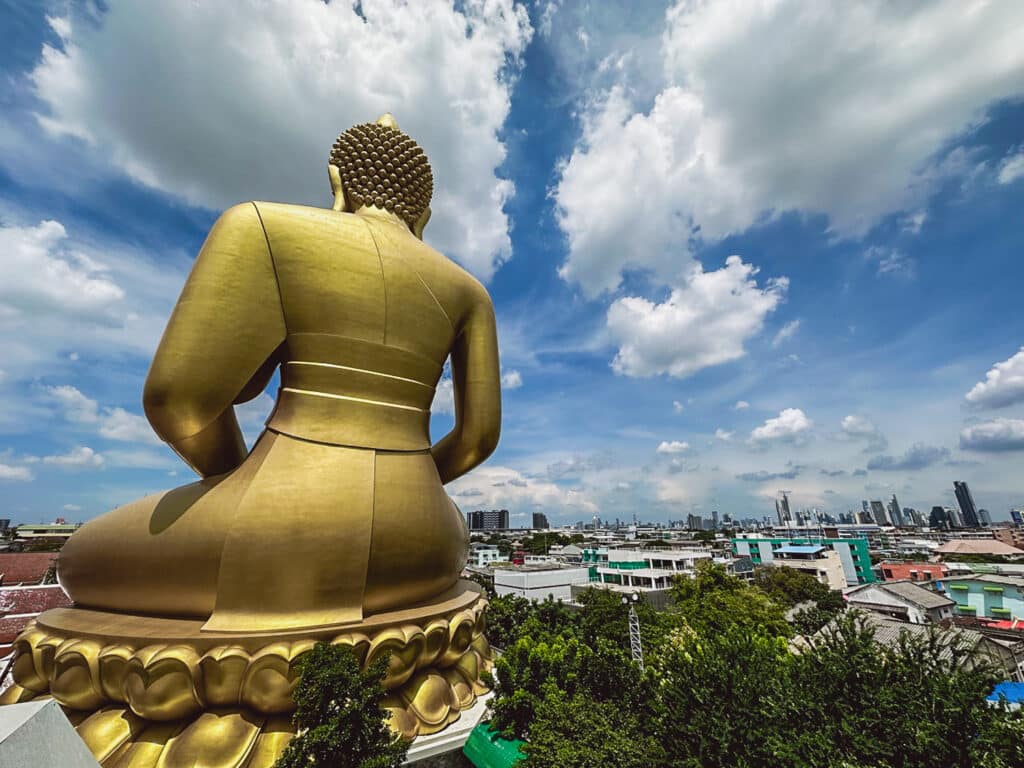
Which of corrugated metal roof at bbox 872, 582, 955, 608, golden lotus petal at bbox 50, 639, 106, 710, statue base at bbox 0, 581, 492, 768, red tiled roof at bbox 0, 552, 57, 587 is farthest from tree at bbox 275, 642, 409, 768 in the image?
corrugated metal roof at bbox 872, 582, 955, 608

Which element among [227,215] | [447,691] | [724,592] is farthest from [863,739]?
[724,592]

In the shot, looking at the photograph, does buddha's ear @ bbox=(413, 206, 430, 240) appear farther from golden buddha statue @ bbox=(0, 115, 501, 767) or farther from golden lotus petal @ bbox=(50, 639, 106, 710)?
golden lotus petal @ bbox=(50, 639, 106, 710)

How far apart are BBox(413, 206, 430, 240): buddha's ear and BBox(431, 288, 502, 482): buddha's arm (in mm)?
1855

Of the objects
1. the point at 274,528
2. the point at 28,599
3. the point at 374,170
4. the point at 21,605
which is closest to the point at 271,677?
the point at 274,528

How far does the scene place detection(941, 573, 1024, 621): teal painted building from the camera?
36312mm

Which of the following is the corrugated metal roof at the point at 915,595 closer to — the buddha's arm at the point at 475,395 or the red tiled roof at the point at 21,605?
the buddha's arm at the point at 475,395

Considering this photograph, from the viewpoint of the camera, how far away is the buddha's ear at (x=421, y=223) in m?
9.11

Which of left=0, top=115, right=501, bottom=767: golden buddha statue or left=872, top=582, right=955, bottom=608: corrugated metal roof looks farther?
left=872, top=582, right=955, bottom=608: corrugated metal roof

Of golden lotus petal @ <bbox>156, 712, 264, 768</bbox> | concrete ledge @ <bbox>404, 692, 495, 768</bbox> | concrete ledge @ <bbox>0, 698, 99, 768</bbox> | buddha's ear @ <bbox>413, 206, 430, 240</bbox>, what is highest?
buddha's ear @ <bbox>413, 206, 430, 240</bbox>

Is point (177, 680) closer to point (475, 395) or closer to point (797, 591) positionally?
point (475, 395)

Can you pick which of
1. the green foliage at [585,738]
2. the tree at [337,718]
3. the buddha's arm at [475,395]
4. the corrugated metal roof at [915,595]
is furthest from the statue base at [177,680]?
the corrugated metal roof at [915,595]

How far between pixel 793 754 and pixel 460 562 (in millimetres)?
5062

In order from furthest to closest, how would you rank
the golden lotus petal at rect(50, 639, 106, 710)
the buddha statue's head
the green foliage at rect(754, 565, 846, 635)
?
the green foliage at rect(754, 565, 846, 635) < the buddha statue's head < the golden lotus petal at rect(50, 639, 106, 710)

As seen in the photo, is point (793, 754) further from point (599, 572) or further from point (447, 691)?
point (599, 572)
